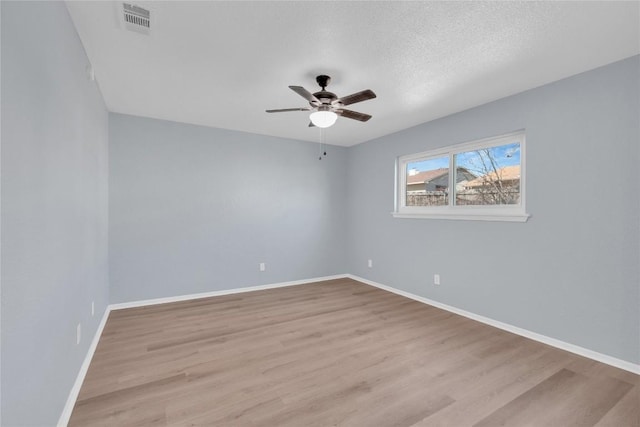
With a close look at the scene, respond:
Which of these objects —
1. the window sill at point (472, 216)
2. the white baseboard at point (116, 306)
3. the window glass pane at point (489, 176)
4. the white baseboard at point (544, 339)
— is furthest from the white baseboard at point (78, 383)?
the window glass pane at point (489, 176)

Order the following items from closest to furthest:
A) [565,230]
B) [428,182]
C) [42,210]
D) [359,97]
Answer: [42,210] → [359,97] → [565,230] → [428,182]

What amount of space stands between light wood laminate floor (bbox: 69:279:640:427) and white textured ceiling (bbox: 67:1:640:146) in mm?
2456

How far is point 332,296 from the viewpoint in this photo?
4203 millimetres

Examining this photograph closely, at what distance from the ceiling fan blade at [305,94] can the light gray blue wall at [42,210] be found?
1.45 meters

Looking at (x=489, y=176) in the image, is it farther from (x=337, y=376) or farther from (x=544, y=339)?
(x=337, y=376)

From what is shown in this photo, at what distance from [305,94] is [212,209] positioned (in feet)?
8.32

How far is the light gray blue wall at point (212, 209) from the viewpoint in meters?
3.67

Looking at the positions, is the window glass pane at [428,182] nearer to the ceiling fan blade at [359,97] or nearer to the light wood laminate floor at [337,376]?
the light wood laminate floor at [337,376]

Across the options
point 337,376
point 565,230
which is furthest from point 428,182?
point 337,376

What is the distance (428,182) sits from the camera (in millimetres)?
4133

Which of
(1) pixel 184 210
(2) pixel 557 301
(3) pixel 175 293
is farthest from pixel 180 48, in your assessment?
(2) pixel 557 301

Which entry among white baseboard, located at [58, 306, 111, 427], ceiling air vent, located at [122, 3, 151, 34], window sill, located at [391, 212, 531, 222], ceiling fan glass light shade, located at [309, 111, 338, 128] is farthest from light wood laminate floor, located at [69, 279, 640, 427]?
ceiling air vent, located at [122, 3, 151, 34]

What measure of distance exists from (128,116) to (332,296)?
12.0 feet

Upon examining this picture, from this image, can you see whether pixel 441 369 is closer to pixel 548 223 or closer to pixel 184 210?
pixel 548 223
